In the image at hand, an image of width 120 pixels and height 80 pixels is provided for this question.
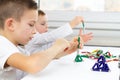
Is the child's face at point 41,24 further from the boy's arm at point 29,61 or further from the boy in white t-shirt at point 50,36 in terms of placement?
the boy's arm at point 29,61

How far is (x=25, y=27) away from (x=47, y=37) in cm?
50

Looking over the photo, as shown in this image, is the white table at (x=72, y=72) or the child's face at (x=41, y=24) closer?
the white table at (x=72, y=72)

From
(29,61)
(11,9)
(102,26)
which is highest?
(11,9)

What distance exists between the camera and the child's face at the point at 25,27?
1001 mm

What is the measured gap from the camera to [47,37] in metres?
1.49

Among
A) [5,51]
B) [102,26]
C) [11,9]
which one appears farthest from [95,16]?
[5,51]

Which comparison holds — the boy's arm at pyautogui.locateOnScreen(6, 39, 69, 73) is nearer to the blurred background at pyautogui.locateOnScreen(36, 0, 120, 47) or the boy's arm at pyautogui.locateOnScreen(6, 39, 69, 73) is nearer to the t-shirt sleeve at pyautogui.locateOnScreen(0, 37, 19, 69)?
the t-shirt sleeve at pyautogui.locateOnScreen(0, 37, 19, 69)

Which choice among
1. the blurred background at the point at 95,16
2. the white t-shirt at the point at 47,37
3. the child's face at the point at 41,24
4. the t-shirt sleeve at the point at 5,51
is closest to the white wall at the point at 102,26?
the blurred background at the point at 95,16

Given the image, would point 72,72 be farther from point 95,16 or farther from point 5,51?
point 95,16

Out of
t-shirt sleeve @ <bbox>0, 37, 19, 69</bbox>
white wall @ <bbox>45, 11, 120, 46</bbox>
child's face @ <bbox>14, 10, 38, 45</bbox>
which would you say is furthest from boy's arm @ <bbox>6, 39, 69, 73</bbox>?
white wall @ <bbox>45, 11, 120, 46</bbox>

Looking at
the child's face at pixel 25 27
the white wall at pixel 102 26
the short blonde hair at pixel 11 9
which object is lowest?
the white wall at pixel 102 26

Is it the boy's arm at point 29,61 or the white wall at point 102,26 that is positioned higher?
the boy's arm at point 29,61

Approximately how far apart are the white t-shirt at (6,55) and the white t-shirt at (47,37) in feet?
1.57

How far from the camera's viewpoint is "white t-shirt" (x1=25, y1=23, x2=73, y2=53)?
1429 millimetres
